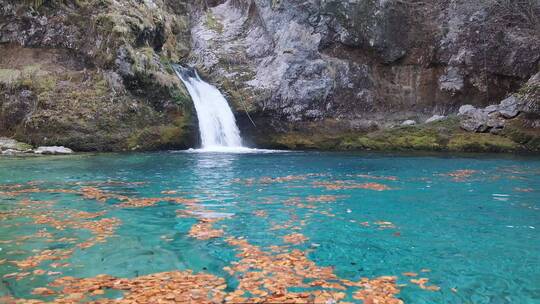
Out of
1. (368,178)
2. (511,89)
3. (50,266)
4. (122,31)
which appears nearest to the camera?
(50,266)

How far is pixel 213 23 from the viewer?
28484mm

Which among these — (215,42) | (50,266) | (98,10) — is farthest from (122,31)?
(50,266)

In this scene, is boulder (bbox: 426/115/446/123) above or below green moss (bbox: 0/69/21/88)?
below

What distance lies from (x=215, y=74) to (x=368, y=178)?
1485 cm

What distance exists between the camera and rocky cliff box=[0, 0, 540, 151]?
19906mm

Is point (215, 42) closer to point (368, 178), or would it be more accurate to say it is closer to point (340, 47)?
point (340, 47)

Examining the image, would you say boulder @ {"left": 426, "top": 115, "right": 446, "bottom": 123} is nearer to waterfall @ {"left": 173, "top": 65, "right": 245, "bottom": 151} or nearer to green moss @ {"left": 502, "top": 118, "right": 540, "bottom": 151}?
green moss @ {"left": 502, "top": 118, "right": 540, "bottom": 151}

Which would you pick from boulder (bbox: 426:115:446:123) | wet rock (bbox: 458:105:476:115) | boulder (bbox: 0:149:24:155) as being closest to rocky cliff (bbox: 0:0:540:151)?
boulder (bbox: 426:115:446:123)

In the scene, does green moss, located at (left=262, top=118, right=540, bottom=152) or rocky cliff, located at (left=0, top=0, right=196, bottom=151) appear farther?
green moss, located at (left=262, top=118, right=540, bottom=152)

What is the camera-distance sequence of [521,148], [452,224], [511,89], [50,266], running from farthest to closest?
[511,89]
[521,148]
[452,224]
[50,266]

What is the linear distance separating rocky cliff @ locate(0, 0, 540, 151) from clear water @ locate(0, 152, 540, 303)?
6.88 meters

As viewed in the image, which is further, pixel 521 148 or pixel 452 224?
pixel 521 148

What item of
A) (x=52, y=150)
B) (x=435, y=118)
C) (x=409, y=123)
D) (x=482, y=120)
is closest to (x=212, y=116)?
(x=52, y=150)

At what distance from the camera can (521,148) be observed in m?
19.4
